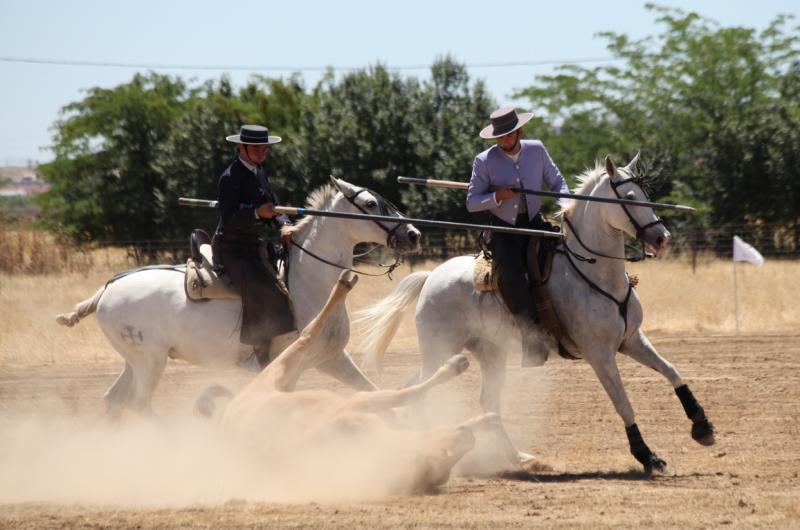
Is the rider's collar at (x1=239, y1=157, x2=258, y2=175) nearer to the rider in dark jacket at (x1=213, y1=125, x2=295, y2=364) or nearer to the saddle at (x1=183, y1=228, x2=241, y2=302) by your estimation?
the rider in dark jacket at (x1=213, y1=125, x2=295, y2=364)

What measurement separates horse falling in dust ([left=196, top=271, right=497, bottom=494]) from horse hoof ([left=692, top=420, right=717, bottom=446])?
2469 millimetres

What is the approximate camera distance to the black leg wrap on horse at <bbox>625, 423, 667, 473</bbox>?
795 centimetres

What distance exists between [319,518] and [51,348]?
12295 mm

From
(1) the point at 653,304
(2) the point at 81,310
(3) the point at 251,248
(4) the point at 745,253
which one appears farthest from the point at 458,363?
(1) the point at 653,304

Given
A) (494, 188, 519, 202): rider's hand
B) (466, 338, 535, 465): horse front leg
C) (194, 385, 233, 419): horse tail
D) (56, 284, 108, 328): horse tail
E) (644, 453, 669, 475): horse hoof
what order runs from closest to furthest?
(194, 385, 233, 419): horse tail → (644, 453, 669, 475): horse hoof → (494, 188, 519, 202): rider's hand → (466, 338, 535, 465): horse front leg → (56, 284, 108, 328): horse tail

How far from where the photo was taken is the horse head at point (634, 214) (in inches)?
324

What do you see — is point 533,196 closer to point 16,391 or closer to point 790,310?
point 16,391

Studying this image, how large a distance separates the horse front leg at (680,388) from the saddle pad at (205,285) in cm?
321

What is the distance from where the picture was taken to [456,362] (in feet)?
21.6

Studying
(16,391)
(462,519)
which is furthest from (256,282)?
(16,391)

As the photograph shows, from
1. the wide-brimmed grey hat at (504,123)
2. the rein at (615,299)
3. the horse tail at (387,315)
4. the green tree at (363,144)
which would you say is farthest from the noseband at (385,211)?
the green tree at (363,144)

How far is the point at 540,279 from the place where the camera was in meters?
8.71

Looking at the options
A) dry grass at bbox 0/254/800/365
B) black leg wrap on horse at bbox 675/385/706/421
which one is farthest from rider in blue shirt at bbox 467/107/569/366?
dry grass at bbox 0/254/800/365

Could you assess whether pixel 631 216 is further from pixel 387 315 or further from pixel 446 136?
pixel 446 136
